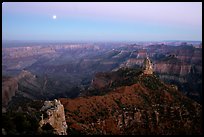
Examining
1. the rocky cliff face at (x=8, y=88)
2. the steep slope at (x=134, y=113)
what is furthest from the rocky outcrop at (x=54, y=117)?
the rocky cliff face at (x=8, y=88)

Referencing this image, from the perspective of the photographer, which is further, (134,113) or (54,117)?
(134,113)

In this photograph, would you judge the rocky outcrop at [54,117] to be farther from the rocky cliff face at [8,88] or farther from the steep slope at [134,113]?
the rocky cliff face at [8,88]

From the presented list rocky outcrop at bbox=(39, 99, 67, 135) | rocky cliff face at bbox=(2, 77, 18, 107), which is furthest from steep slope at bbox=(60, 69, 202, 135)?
rocky cliff face at bbox=(2, 77, 18, 107)

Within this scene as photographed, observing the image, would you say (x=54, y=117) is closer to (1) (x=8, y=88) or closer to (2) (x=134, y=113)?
(2) (x=134, y=113)

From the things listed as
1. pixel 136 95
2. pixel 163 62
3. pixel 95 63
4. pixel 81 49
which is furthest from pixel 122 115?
pixel 81 49

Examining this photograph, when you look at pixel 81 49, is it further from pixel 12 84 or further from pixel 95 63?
pixel 12 84

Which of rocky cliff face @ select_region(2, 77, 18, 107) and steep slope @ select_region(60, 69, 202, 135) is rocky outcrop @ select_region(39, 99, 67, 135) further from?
rocky cliff face @ select_region(2, 77, 18, 107)

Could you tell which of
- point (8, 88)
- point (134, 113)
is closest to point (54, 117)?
point (134, 113)

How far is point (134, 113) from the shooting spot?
2239 cm

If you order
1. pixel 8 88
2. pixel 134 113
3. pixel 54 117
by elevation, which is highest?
pixel 54 117

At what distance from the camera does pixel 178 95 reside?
2684 cm

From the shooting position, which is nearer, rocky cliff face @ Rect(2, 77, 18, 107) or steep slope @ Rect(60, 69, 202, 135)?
steep slope @ Rect(60, 69, 202, 135)

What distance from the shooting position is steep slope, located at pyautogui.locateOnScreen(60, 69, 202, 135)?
20391mm

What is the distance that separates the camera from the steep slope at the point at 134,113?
66.9ft
